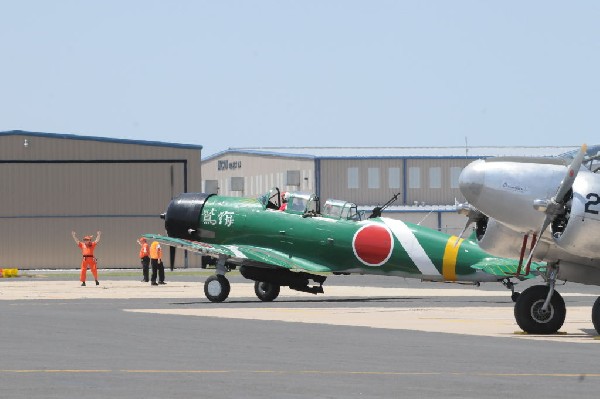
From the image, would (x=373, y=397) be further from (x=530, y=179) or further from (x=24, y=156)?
(x=24, y=156)

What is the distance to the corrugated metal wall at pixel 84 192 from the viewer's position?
2758 inches

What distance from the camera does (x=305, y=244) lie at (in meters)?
33.9

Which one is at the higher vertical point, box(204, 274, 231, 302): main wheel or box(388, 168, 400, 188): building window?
box(388, 168, 400, 188): building window

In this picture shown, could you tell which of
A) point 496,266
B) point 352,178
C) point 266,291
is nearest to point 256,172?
point 352,178

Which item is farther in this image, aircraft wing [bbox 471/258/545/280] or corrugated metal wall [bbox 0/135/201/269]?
corrugated metal wall [bbox 0/135/201/269]

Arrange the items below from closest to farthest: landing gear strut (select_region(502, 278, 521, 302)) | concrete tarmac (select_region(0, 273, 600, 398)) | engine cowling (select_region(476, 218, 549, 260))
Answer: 1. concrete tarmac (select_region(0, 273, 600, 398))
2. engine cowling (select_region(476, 218, 549, 260))
3. landing gear strut (select_region(502, 278, 521, 302))

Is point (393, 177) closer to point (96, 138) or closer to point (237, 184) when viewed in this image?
point (237, 184)

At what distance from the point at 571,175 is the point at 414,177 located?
6804 cm

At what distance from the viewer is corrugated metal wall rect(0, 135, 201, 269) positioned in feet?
230

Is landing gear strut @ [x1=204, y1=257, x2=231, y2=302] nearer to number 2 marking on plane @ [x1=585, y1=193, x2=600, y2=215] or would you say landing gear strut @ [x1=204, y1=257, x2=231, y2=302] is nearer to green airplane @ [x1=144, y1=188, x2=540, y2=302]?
green airplane @ [x1=144, y1=188, x2=540, y2=302]

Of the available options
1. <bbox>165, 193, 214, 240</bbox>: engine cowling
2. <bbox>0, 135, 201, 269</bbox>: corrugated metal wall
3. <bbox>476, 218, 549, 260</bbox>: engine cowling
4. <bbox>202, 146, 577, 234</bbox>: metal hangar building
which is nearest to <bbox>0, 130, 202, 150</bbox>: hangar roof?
<bbox>0, 135, 201, 269</bbox>: corrugated metal wall

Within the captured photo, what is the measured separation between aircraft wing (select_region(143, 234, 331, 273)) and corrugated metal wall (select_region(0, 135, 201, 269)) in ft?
119

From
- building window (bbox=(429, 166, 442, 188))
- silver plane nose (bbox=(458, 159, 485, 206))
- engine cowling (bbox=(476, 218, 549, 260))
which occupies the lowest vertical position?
engine cowling (bbox=(476, 218, 549, 260))

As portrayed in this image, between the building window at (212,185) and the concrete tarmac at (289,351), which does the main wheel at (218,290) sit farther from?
the building window at (212,185)
